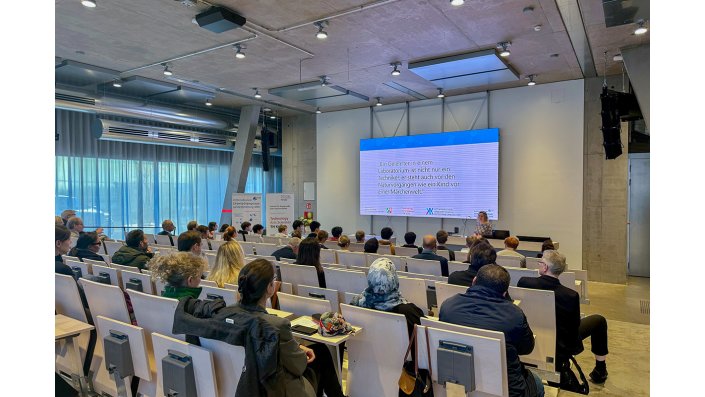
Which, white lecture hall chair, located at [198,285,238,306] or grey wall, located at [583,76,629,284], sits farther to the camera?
grey wall, located at [583,76,629,284]

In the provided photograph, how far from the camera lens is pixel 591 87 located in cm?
768

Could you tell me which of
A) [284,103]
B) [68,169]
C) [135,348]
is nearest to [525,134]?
[284,103]

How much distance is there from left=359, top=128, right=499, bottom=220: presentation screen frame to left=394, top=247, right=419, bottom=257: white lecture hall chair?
3607mm

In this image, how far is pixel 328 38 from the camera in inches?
231

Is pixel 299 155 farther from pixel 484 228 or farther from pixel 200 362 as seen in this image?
pixel 200 362

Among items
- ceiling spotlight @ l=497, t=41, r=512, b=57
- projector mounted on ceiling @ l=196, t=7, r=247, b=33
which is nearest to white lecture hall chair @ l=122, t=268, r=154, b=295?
projector mounted on ceiling @ l=196, t=7, r=247, b=33

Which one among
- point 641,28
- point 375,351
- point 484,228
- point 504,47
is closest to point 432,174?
point 484,228

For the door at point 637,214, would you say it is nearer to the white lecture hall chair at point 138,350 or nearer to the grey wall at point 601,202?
the grey wall at point 601,202

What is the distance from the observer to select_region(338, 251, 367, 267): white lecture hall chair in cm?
488

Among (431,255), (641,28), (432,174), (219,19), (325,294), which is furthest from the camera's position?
(432,174)

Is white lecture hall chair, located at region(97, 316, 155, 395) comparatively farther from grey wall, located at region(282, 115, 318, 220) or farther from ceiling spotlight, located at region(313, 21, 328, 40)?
grey wall, located at region(282, 115, 318, 220)

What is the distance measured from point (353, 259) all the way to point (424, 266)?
995 millimetres

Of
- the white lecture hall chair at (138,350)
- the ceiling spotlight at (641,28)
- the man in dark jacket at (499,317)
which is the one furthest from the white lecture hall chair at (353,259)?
the ceiling spotlight at (641,28)
